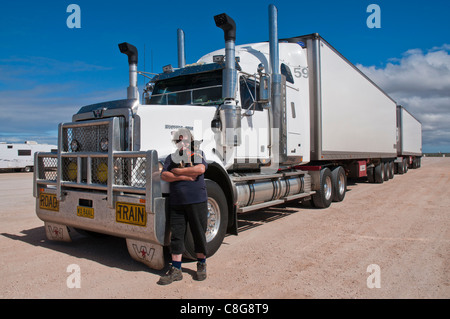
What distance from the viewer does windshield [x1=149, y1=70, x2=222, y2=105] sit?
20.0ft

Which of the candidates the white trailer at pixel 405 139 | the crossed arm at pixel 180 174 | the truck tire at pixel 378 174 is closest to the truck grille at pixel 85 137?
Answer: the crossed arm at pixel 180 174

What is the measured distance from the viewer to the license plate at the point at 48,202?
509 cm

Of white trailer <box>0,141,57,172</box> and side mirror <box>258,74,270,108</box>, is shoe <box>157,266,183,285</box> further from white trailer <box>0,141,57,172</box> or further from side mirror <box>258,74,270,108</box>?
white trailer <box>0,141,57,172</box>

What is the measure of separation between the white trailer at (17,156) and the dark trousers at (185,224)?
28.5 m

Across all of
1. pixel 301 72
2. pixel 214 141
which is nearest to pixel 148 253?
pixel 214 141

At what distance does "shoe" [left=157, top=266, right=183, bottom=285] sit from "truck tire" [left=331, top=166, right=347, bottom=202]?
6984 millimetres

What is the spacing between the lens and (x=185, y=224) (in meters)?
4.14

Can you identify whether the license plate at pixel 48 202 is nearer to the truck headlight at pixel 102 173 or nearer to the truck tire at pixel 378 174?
the truck headlight at pixel 102 173

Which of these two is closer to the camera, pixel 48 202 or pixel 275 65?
pixel 48 202

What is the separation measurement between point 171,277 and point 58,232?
2.46 metres

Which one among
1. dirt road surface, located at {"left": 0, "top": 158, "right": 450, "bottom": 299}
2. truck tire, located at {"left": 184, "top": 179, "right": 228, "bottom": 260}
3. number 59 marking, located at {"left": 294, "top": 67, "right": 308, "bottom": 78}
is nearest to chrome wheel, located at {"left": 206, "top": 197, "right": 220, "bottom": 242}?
truck tire, located at {"left": 184, "top": 179, "right": 228, "bottom": 260}

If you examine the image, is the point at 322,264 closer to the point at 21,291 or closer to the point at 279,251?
the point at 279,251

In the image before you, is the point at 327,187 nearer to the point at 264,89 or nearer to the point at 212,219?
the point at 264,89
